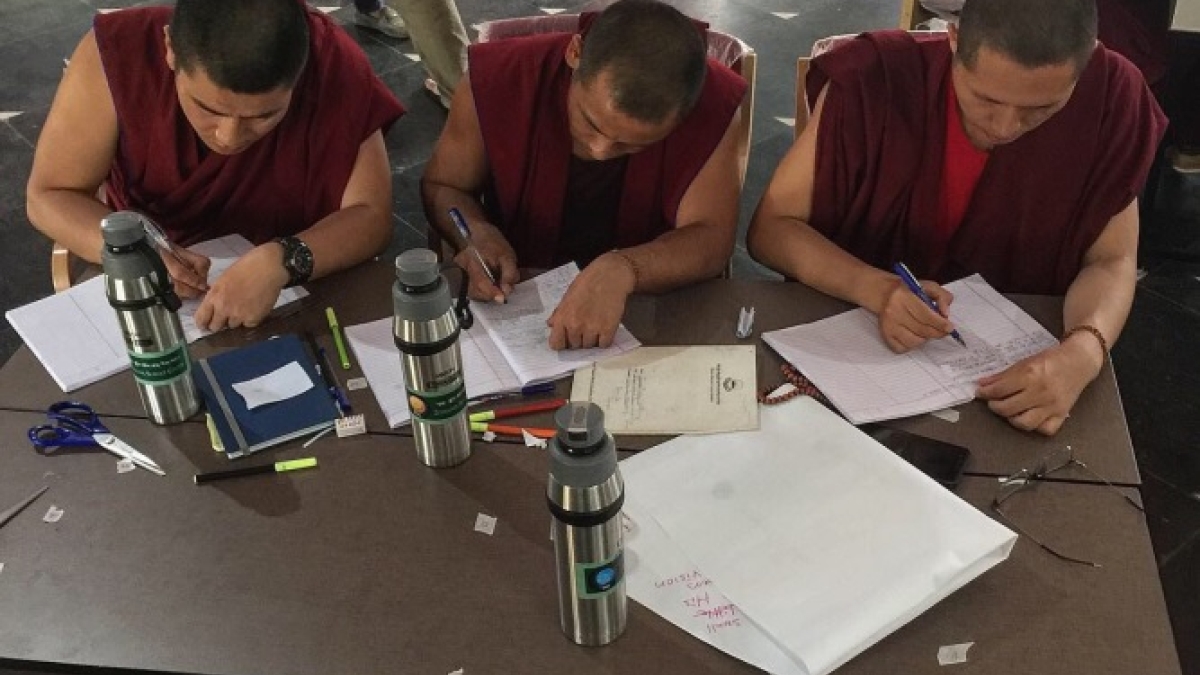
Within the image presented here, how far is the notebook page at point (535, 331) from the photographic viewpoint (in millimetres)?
1479

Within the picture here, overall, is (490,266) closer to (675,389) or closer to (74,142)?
(675,389)

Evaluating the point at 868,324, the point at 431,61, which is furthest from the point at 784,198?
the point at 431,61

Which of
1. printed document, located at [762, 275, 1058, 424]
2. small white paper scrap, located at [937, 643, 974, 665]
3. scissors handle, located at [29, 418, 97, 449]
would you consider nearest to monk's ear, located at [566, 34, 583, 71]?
printed document, located at [762, 275, 1058, 424]

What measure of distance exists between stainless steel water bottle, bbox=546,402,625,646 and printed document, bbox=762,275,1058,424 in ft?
1.51

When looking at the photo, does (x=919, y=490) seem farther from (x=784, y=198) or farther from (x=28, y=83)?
(x=28, y=83)

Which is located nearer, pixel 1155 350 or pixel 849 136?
pixel 849 136

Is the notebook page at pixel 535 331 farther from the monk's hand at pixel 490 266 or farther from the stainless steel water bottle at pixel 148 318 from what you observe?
the stainless steel water bottle at pixel 148 318

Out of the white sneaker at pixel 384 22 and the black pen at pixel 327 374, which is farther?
the white sneaker at pixel 384 22

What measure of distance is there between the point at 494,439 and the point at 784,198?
0.72 m

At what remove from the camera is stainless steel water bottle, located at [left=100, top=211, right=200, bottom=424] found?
49.9 inches

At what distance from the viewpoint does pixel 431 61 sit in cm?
374

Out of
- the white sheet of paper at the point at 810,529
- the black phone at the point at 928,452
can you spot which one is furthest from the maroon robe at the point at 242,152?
the black phone at the point at 928,452

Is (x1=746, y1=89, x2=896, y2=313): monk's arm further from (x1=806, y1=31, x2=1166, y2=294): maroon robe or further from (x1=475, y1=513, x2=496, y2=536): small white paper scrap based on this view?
(x1=475, y1=513, x2=496, y2=536): small white paper scrap

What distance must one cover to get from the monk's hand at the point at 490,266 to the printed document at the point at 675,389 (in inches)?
8.8
